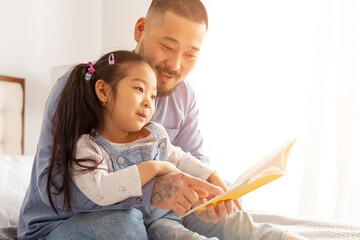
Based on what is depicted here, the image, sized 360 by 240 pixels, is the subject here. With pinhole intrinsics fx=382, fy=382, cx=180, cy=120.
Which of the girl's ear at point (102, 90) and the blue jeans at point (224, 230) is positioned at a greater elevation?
the girl's ear at point (102, 90)

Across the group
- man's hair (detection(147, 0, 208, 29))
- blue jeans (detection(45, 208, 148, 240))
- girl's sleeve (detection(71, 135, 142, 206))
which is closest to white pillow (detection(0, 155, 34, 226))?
blue jeans (detection(45, 208, 148, 240))

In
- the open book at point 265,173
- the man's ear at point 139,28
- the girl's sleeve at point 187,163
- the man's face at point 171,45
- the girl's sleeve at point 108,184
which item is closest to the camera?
the open book at point 265,173

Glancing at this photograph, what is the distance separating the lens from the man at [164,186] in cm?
94

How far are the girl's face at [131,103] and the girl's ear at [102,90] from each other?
0.01 m

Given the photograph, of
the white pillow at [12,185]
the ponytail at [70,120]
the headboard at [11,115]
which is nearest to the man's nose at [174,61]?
the ponytail at [70,120]

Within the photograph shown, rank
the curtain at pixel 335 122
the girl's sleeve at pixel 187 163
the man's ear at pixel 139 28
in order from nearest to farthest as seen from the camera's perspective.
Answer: the girl's sleeve at pixel 187 163, the man's ear at pixel 139 28, the curtain at pixel 335 122

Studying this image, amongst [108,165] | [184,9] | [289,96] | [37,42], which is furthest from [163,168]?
[37,42]

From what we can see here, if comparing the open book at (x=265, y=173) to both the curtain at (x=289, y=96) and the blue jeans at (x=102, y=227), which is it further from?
the curtain at (x=289, y=96)

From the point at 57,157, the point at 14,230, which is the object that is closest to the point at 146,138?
the point at 57,157

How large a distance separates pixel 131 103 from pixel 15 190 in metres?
0.77

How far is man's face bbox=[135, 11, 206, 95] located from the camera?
1379mm

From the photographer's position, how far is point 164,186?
951mm

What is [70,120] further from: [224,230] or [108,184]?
[224,230]

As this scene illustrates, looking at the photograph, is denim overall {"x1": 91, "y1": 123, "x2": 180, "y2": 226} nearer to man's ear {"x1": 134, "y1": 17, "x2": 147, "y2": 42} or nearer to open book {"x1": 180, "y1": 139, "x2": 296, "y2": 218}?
open book {"x1": 180, "y1": 139, "x2": 296, "y2": 218}
